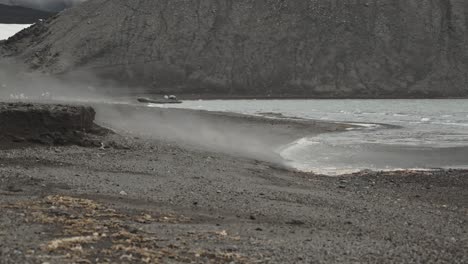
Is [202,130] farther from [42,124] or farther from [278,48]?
[278,48]

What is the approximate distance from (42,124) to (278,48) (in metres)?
123

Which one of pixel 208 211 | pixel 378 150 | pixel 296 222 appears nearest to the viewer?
pixel 296 222

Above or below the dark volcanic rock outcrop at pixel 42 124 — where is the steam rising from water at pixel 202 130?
below

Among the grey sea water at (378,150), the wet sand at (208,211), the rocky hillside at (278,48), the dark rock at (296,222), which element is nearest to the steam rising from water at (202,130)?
the grey sea water at (378,150)

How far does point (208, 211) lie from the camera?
11844 millimetres

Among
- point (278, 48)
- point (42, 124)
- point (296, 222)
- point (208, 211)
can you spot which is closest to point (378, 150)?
point (42, 124)

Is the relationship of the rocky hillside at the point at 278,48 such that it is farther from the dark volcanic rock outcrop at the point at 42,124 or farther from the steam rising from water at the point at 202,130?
the dark volcanic rock outcrop at the point at 42,124

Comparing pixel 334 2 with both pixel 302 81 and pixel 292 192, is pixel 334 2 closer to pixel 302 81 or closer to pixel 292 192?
pixel 302 81

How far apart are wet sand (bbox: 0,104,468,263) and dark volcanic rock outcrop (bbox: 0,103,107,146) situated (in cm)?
64

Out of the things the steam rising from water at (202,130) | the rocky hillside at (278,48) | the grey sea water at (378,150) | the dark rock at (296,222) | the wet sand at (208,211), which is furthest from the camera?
the rocky hillside at (278,48)

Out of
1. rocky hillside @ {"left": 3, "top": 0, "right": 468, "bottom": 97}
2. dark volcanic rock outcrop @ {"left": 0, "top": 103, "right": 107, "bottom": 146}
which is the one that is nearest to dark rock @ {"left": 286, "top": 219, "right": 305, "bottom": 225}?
dark volcanic rock outcrop @ {"left": 0, "top": 103, "right": 107, "bottom": 146}

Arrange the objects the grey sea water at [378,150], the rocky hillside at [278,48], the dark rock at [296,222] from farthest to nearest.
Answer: the rocky hillside at [278,48], the grey sea water at [378,150], the dark rock at [296,222]

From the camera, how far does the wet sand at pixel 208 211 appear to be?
8.51m

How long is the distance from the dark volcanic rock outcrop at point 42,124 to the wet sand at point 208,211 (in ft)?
2.09
